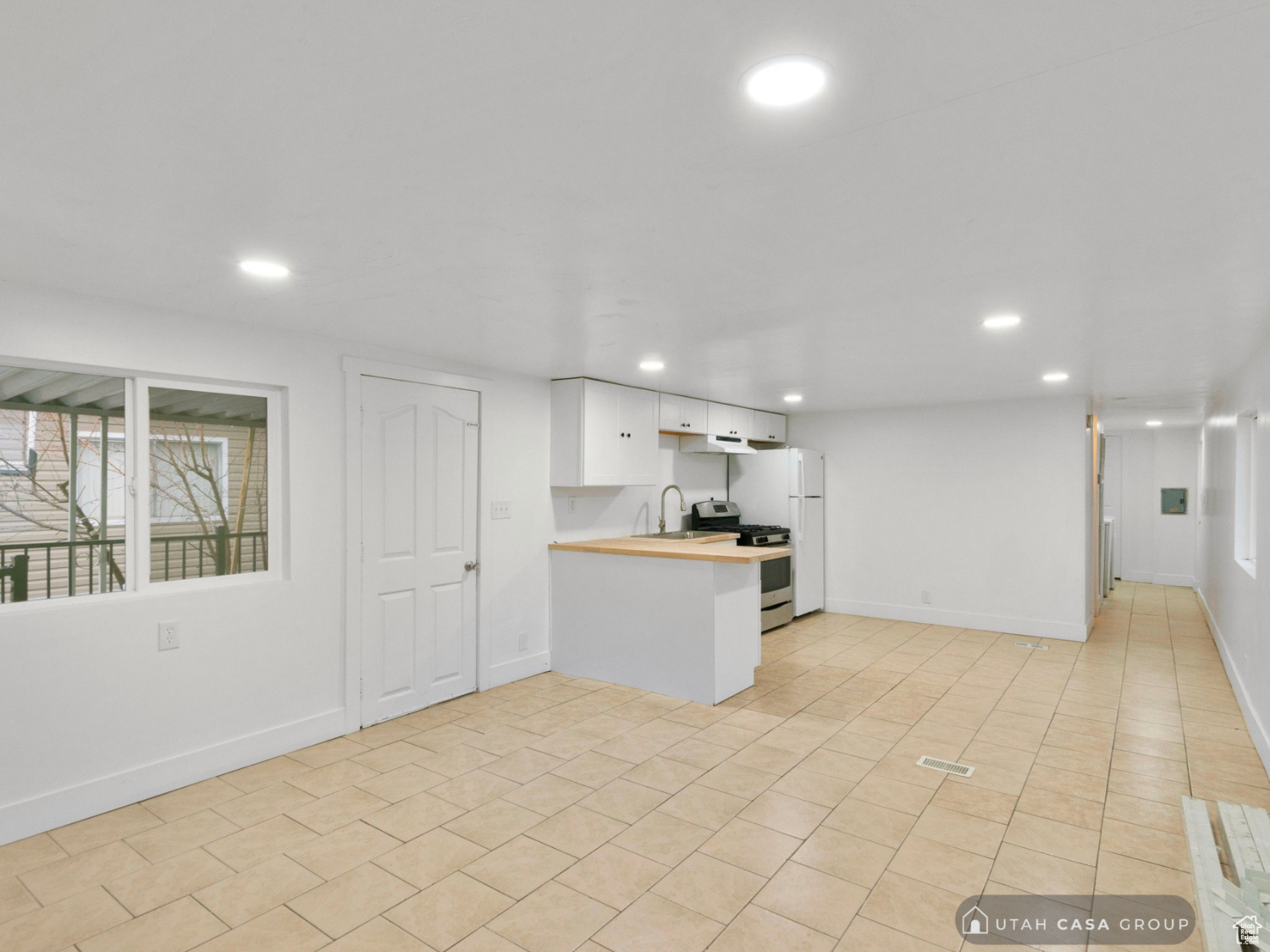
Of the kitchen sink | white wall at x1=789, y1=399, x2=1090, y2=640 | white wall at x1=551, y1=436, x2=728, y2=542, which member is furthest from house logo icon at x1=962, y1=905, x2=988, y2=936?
white wall at x1=789, y1=399, x2=1090, y2=640

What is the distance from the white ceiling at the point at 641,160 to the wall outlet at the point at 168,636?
4.65 feet

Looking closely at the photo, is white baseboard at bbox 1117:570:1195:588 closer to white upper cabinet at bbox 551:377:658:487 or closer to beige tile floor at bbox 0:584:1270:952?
beige tile floor at bbox 0:584:1270:952

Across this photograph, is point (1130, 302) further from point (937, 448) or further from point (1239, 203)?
point (937, 448)

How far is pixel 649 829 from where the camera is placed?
2723mm

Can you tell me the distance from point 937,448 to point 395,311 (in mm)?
5306

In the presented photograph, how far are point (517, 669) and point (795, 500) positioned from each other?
3.24 metres

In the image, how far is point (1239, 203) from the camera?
1827mm

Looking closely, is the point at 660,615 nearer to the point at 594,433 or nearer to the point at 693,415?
the point at 594,433

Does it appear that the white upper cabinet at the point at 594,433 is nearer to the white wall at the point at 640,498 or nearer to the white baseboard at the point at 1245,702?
the white wall at the point at 640,498

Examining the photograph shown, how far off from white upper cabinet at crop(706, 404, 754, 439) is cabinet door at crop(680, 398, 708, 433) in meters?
0.07

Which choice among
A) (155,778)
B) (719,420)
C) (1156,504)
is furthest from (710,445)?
(1156,504)

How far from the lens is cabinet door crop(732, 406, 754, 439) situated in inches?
261

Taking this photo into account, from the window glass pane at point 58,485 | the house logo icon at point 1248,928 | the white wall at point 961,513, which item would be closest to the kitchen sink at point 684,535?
the white wall at point 961,513

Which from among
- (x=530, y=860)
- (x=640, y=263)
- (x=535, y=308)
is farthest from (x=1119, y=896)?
(x=535, y=308)
